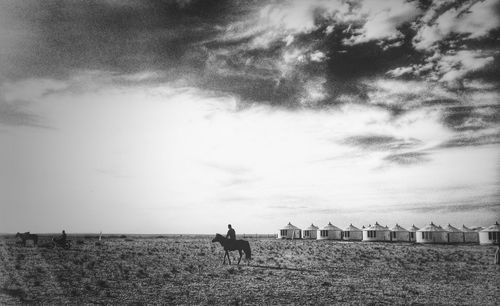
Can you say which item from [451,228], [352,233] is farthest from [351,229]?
[451,228]

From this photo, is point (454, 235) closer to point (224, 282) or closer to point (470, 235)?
point (470, 235)

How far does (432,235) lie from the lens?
164 ft

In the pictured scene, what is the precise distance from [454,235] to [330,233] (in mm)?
16865

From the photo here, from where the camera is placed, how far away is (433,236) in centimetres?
4981

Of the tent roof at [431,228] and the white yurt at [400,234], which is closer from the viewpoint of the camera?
the tent roof at [431,228]

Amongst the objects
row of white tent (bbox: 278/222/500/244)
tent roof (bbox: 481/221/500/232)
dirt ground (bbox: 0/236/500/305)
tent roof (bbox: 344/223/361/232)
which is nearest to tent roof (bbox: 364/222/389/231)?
row of white tent (bbox: 278/222/500/244)

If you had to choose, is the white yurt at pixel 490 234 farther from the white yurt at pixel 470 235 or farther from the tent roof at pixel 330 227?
the tent roof at pixel 330 227

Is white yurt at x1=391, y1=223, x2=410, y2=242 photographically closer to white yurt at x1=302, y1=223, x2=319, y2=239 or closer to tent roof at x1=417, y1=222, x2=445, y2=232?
tent roof at x1=417, y1=222, x2=445, y2=232

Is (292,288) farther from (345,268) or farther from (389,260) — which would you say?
(389,260)

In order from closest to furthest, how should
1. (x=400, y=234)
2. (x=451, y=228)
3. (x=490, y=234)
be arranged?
(x=490, y=234)
(x=451, y=228)
(x=400, y=234)

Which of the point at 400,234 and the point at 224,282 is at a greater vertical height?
the point at 400,234

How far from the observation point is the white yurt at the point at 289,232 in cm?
6050

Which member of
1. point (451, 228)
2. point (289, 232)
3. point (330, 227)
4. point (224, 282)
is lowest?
point (224, 282)

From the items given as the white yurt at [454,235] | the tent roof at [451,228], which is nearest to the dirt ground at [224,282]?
the white yurt at [454,235]
